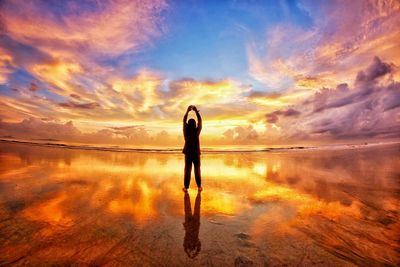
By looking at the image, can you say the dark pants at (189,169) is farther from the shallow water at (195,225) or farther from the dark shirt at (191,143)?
the shallow water at (195,225)

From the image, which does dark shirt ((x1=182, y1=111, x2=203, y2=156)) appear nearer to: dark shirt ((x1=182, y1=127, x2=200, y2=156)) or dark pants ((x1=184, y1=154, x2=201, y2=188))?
dark shirt ((x1=182, y1=127, x2=200, y2=156))

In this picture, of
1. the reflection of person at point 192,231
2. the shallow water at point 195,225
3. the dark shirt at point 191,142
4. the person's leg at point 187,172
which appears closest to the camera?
the shallow water at point 195,225

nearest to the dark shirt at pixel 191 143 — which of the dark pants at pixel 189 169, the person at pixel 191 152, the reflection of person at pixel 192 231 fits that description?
the person at pixel 191 152

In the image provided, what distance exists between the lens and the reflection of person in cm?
363

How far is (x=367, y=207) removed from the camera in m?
6.03

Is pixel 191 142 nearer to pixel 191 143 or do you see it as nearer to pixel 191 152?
pixel 191 143

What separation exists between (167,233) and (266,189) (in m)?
5.01

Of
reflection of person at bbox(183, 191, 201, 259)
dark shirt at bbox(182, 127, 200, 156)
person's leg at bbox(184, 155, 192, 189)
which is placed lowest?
reflection of person at bbox(183, 191, 201, 259)

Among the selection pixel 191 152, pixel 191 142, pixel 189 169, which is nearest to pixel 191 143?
pixel 191 142

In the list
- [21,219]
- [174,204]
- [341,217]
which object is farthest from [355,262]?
[21,219]

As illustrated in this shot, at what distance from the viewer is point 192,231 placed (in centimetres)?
444

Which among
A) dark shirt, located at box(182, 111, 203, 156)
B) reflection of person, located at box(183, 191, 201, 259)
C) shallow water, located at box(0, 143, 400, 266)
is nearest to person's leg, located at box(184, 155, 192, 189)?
dark shirt, located at box(182, 111, 203, 156)

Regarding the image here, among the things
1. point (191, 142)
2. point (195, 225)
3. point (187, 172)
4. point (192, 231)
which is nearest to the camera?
point (192, 231)

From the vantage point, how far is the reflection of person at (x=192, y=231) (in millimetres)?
3633
